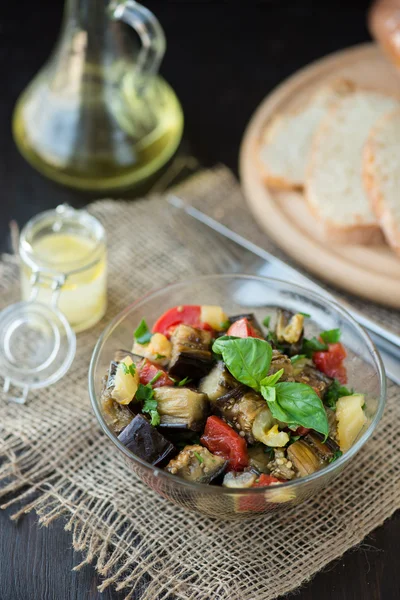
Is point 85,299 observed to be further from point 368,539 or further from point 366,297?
point 368,539

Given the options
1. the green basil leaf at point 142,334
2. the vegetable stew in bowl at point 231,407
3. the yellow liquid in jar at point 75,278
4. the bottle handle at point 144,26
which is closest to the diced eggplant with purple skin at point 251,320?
the vegetable stew in bowl at point 231,407

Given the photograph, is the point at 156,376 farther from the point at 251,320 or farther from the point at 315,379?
the point at 315,379

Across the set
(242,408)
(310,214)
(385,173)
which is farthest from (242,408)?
(385,173)

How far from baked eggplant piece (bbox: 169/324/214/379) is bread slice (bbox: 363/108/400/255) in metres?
1.24

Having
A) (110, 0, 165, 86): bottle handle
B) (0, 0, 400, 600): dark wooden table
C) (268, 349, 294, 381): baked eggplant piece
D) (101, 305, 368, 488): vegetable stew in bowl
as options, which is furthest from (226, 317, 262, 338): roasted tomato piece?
(110, 0, 165, 86): bottle handle

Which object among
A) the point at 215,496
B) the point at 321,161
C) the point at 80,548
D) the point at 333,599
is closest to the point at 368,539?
the point at 333,599

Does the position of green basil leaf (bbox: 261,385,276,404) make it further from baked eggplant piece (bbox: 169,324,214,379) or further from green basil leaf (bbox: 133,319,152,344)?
green basil leaf (bbox: 133,319,152,344)

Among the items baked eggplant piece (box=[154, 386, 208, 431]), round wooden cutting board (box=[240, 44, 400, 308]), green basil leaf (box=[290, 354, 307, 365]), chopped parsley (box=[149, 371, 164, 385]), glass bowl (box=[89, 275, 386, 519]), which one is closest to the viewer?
glass bowl (box=[89, 275, 386, 519])

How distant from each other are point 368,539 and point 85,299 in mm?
1470

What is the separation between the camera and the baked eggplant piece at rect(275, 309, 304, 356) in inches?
109

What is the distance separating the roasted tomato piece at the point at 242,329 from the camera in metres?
2.67

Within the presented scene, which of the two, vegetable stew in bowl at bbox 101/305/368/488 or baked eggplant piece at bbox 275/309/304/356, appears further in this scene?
baked eggplant piece at bbox 275/309/304/356

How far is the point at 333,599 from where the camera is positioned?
260 centimetres

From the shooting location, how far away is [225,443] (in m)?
2.46
